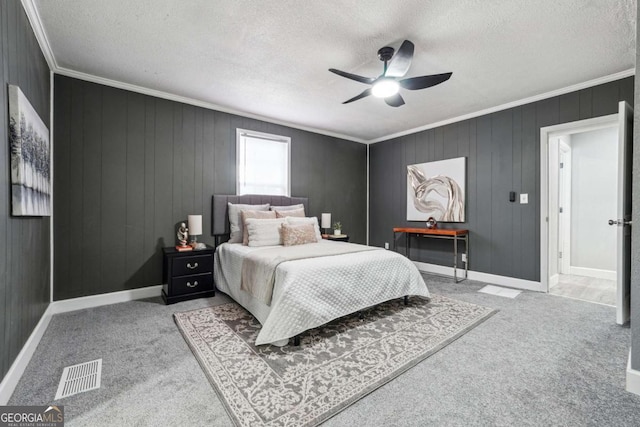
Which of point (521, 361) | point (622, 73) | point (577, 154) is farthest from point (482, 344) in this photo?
point (577, 154)

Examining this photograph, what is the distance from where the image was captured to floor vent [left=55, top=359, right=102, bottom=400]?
64.3 inches

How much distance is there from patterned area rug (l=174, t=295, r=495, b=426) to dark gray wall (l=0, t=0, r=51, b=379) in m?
1.04

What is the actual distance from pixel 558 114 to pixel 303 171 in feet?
12.1

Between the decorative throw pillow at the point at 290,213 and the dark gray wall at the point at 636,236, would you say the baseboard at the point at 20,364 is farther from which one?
the dark gray wall at the point at 636,236

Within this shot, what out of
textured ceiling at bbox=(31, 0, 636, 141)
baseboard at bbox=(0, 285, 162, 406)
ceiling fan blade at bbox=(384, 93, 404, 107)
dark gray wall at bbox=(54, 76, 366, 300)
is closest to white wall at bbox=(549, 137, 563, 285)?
textured ceiling at bbox=(31, 0, 636, 141)

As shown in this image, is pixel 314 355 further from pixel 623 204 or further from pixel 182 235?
pixel 623 204

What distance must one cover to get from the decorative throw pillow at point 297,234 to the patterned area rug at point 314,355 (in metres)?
0.96

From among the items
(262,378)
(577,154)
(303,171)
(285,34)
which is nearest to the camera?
(262,378)

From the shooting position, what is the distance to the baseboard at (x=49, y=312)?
5.16ft

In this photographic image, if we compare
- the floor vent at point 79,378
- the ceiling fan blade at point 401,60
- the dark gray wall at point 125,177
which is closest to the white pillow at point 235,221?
the dark gray wall at point 125,177

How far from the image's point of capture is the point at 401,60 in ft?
7.68

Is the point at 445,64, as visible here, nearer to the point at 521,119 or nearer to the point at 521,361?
the point at 521,119

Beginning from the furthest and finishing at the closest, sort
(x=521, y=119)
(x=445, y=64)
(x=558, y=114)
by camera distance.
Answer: (x=521, y=119), (x=558, y=114), (x=445, y=64)

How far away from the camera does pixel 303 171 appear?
16.3ft
